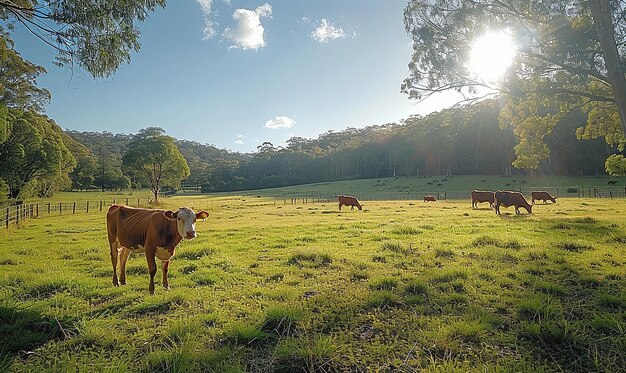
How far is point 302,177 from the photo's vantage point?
324ft

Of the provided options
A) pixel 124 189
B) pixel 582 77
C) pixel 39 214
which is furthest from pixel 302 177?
pixel 582 77

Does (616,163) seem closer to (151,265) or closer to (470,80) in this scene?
(470,80)

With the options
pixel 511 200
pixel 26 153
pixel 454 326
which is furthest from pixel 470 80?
pixel 26 153

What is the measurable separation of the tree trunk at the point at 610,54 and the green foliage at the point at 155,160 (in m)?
46.5

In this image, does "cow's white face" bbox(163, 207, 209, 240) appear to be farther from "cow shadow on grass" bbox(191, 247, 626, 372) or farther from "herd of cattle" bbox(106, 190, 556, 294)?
"cow shadow on grass" bbox(191, 247, 626, 372)

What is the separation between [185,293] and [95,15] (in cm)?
514

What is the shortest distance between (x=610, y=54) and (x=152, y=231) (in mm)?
10996

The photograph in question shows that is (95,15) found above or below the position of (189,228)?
above

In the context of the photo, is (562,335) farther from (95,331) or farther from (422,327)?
(95,331)

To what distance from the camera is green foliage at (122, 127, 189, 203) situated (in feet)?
150

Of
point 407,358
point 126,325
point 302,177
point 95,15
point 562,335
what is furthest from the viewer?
point 302,177

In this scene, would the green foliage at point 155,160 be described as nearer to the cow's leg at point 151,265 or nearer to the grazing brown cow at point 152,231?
the grazing brown cow at point 152,231

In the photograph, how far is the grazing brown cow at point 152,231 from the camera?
5980 mm

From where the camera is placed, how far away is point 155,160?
46094 mm
